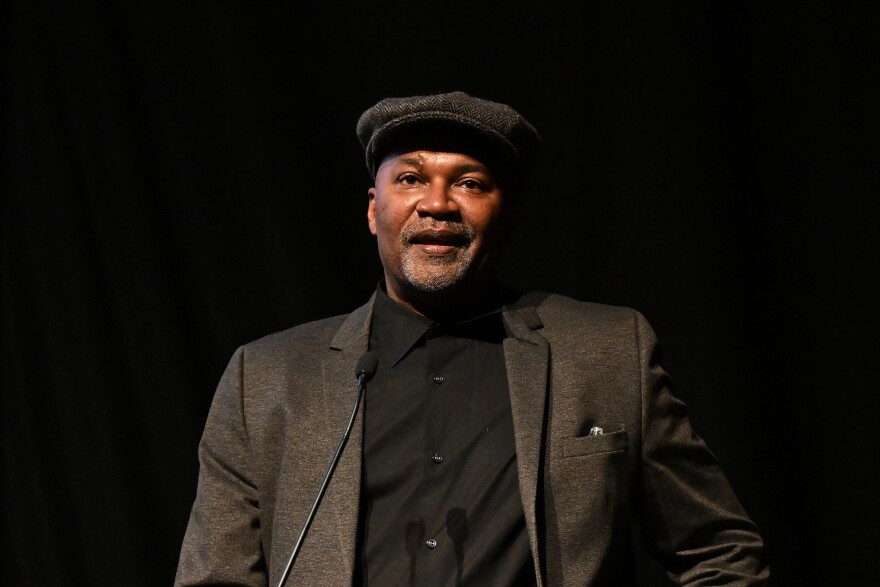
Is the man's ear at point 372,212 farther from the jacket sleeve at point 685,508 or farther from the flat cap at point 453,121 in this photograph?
the jacket sleeve at point 685,508

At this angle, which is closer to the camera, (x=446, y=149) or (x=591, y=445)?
(x=591, y=445)

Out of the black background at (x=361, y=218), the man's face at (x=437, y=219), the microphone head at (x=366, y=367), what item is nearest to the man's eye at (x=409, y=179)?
the man's face at (x=437, y=219)

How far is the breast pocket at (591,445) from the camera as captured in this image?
2006mm

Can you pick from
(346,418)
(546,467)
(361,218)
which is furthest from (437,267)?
(361,218)

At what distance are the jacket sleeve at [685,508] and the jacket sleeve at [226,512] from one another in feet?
2.51

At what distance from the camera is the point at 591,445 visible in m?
2.02

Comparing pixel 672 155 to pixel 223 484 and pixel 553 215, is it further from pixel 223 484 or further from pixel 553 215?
pixel 223 484

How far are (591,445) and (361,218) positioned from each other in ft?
4.11

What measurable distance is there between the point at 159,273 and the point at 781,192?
1.68 meters

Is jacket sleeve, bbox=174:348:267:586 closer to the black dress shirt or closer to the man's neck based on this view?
the black dress shirt

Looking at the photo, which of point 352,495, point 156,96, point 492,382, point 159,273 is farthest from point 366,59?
point 352,495

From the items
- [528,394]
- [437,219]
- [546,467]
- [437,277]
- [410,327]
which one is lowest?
[546,467]

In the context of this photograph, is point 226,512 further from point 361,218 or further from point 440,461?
point 361,218

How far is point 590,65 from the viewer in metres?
2.98
